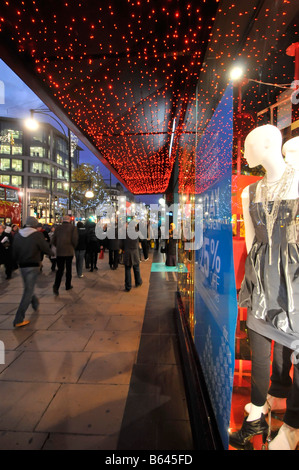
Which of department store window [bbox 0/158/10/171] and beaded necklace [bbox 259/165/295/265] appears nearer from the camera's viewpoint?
beaded necklace [bbox 259/165/295/265]

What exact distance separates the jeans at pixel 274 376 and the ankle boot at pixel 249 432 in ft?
0.39

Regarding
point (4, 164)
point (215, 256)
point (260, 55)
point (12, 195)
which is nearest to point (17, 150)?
point (4, 164)

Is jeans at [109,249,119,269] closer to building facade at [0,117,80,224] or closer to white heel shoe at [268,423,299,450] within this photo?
white heel shoe at [268,423,299,450]

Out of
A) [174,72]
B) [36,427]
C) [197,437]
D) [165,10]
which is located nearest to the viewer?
[197,437]

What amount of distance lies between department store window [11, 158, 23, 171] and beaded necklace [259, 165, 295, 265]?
63742mm

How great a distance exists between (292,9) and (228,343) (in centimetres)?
213

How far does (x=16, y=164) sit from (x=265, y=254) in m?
64.2

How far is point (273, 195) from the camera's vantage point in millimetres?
1463

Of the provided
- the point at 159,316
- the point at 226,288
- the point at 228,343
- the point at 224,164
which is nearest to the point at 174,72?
the point at 224,164

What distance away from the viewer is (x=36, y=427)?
2.38m

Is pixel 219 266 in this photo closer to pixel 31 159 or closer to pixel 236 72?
pixel 236 72

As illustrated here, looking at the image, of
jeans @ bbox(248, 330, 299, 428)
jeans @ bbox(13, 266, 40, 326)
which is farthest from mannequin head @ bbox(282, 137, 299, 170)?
jeans @ bbox(13, 266, 40, 326)

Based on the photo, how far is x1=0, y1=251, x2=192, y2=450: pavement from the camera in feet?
7.48

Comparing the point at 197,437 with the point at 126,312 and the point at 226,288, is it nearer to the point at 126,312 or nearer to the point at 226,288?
the point at 226,288
